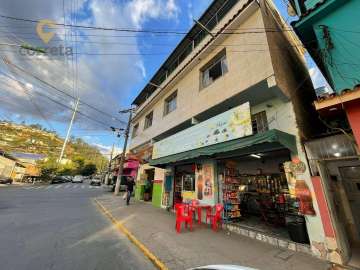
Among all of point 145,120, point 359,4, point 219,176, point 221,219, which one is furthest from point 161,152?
point 359,4

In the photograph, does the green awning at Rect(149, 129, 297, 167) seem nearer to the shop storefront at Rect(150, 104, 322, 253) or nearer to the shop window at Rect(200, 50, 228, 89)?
the shop storefront at Rect(150, 104, 322, 253)

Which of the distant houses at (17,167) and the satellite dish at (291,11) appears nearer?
the satellite dish at (291,11)

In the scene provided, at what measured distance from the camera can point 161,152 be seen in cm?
1183

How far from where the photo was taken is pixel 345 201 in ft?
20.9

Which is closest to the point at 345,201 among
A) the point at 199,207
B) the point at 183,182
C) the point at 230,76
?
the point at 199,207

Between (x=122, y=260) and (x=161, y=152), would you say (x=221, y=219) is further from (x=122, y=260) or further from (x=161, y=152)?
(x=161, y=152)

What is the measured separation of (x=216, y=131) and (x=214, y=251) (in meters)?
4.61

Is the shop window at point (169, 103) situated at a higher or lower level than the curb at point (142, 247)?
higher

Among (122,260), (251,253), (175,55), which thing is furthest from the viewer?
(175,55)

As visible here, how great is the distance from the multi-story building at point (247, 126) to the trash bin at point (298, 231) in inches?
1.1

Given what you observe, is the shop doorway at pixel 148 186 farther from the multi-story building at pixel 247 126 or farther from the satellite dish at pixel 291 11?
the satellite dish at pixel 291 11

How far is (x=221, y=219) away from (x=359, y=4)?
8.71 meters

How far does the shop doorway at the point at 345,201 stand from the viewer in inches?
191

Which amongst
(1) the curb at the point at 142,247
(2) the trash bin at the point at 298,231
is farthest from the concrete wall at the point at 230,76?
(1) the curb at the point at 142,247
